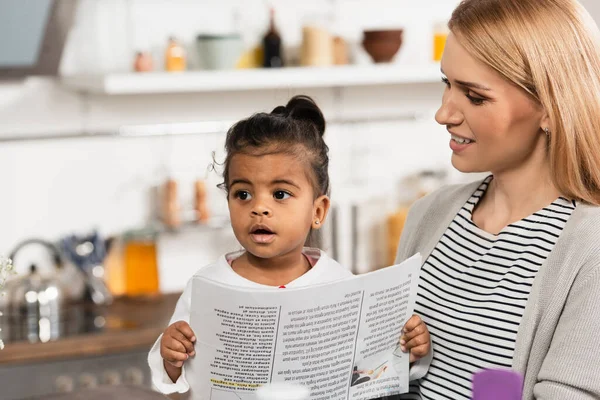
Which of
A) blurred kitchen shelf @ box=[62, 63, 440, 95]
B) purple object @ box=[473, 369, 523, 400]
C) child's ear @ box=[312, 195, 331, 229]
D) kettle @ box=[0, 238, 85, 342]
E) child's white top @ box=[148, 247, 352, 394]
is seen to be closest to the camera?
purple object @ box=[473, 369, 523, 400]

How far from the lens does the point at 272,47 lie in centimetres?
335

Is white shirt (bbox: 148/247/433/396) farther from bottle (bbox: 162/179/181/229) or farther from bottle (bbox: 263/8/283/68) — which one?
bottle (bbox: 263/8/283/68)

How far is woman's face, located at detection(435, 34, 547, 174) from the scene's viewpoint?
62.6 inches

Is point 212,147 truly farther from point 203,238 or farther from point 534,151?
point 534,151

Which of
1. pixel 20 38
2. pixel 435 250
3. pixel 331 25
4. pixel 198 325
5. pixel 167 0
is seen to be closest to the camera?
pixel 198 325

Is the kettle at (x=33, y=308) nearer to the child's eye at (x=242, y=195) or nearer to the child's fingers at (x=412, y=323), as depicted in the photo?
the child's eye at (x=242, y=195)

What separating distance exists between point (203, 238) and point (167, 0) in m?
0.89

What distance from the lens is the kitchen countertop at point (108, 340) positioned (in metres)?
2.75

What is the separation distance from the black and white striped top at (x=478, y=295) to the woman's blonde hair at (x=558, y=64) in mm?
78

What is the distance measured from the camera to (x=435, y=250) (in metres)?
1.79

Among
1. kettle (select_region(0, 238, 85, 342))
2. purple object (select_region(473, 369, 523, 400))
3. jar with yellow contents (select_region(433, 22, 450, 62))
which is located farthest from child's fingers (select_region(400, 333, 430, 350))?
jar with yellow contents (select_region(433, 22, 450, 62))

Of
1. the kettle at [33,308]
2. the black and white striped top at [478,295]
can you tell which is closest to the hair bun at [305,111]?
the black and white striped top at [478,295]

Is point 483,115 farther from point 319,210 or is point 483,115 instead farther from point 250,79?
point 250,79

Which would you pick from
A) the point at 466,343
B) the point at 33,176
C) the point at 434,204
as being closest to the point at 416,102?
the point at 33,176
